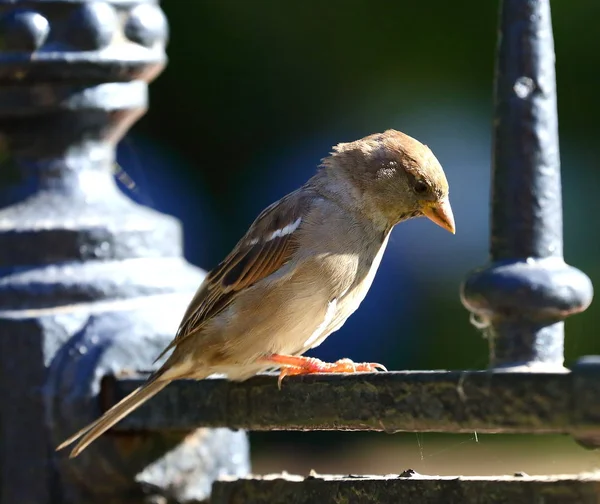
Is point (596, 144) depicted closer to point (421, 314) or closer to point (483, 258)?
point (483, 258)

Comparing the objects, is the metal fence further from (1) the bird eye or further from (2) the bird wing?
(1) the bird eye

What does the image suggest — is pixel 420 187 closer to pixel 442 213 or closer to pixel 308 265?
pixel 442 213

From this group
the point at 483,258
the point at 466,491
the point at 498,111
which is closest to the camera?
the point at 466,491

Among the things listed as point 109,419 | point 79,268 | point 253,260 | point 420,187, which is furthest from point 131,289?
point 420,187

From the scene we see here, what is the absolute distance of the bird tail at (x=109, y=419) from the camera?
2229 millimetres

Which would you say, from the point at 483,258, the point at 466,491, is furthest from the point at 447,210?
the point at 483,258

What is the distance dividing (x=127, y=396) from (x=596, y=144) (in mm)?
5246

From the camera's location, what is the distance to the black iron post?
228 cm

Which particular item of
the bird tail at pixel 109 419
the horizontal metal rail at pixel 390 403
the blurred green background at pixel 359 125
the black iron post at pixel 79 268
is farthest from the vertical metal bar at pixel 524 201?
the blurred green background at pixel 359 125

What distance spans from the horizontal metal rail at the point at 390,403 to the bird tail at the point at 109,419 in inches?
0.9

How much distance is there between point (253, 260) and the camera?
328 cm

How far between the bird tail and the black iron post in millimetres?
A: 24

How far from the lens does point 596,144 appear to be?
275 inches

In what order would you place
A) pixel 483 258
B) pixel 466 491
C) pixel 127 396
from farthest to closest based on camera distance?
pixel 483 258 < pixel 127 396 < pixel 466 491
